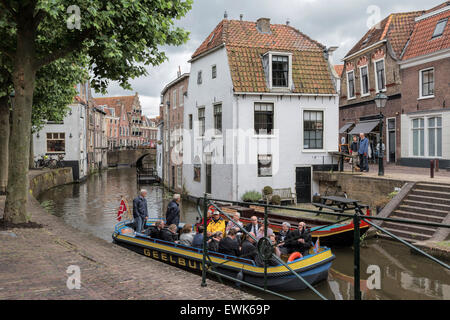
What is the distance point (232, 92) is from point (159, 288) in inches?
602

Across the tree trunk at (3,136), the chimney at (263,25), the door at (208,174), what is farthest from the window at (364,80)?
the tree trunk at (3,136)

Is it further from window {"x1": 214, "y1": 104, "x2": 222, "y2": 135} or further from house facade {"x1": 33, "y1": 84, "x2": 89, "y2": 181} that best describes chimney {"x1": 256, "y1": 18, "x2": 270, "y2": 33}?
house facade {"x1": 33, "y1": 84, "x2": 89, "y2": 181}

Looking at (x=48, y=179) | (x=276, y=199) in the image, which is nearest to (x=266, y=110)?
(x=276, y=199)

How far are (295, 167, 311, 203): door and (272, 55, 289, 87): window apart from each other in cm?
500

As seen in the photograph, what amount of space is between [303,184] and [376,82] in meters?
10.7

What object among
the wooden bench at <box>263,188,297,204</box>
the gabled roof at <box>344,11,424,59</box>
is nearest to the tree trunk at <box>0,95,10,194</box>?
the wooden bench at <box>263,188,297,204</box>

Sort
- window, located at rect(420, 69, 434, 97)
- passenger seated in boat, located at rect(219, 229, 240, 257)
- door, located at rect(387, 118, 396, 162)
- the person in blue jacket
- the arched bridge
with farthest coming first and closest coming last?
the arched bridge → door, located at rect(387, 118, 396, 162) → window, located at rect(420, 69, 434, 97) → the person in blue jacket → passenger seated in boat, located at rect(219, 229, 240, 257)

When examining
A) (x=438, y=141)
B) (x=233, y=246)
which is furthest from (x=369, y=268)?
(x=438, y=141)

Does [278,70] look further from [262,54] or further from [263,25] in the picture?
[263,25]

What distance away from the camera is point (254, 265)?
29.4 ft

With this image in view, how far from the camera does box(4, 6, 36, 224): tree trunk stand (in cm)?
985

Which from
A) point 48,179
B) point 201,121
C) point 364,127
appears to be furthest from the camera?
point 48,179
